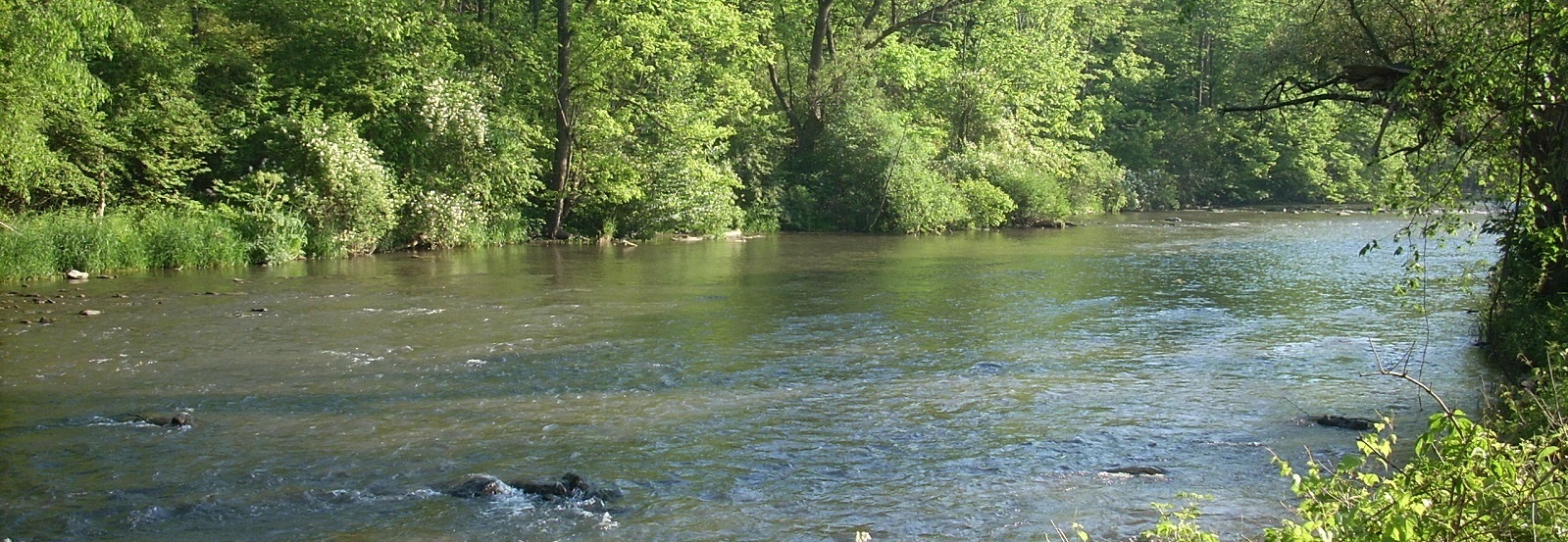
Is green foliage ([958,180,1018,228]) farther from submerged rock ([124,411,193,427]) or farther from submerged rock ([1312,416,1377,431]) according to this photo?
submerged rock ([124,411,193,427])

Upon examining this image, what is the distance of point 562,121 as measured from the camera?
109 ft

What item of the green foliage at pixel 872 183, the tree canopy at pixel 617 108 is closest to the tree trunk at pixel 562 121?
the tree canopy at pixel 617 108

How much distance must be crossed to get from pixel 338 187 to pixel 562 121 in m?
7.95

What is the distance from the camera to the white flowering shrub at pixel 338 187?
88.1 feet

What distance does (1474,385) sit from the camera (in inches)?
469

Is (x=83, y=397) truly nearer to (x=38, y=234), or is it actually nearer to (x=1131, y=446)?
(x=1131, y=446)

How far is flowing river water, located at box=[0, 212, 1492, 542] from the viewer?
7.96 meters

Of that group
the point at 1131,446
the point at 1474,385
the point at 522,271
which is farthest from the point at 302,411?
the point at 522,271

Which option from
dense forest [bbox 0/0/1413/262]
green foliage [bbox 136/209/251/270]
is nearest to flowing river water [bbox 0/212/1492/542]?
green foliage [bbox 136/209/251/270]

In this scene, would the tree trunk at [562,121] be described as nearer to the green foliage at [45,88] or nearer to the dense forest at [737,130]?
the dense forest at [737,130]

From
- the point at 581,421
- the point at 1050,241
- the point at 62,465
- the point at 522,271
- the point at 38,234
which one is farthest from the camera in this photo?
the point at 1050,241

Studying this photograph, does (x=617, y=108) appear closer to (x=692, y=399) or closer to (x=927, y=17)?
(x=927, y=17)

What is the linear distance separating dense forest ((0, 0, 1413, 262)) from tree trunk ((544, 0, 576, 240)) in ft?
0.28

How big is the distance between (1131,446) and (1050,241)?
25.5m
